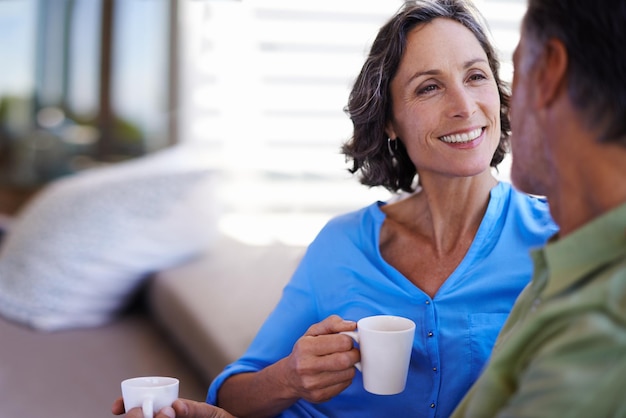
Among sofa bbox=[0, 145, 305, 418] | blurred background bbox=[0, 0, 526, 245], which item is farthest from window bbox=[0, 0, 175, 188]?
sofa bbox=[0, 145, 305, 418]

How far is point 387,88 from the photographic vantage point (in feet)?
4.56

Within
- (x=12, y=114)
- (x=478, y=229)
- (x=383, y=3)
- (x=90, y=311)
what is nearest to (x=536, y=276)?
(x=478, y=229)

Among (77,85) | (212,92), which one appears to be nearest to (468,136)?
(212,92)

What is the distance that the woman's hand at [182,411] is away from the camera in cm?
113

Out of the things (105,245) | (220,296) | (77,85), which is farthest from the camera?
(77,85)

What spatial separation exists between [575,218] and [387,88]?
2.18ft

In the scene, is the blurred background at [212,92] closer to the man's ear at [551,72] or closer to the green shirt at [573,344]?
the man's ear at [551,72]

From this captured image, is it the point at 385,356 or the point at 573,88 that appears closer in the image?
the point at 573,88

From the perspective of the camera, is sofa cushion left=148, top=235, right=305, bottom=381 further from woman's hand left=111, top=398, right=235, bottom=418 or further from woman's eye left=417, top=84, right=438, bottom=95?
woman's eye left=417, top=84, right=438, bottom=95

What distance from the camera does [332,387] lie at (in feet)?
3.91

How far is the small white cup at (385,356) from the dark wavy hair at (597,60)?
0.42 m

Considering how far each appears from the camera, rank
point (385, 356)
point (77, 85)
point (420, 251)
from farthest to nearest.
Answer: point (77, 85) → point (420, 251) → point (385, 356)

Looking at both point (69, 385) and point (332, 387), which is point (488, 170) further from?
point (69, 385)

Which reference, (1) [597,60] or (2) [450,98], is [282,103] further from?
(1) [597,60]
